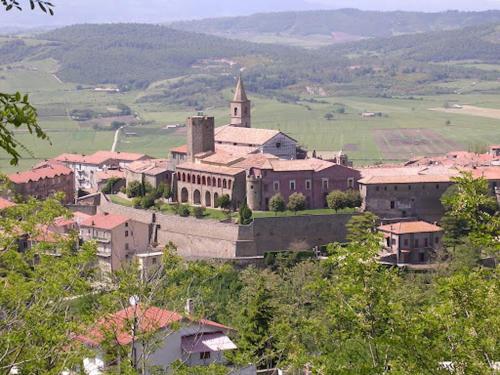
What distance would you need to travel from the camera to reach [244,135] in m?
52.4

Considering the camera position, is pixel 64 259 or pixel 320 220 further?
pixel 320 220

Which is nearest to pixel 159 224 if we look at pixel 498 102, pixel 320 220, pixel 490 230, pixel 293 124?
pixel 320 220

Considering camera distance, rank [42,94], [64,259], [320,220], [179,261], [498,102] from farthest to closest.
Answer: [42,94], [498,102], [320,220], [179,261], [64,259]

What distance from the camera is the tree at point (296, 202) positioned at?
4438 centimetres

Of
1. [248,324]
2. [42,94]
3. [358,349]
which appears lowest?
[42,94]

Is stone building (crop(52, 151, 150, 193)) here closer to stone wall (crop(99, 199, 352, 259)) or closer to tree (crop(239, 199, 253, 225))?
stone wall (crop(99, 199, 352, 259))

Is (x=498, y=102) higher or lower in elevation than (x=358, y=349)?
lower

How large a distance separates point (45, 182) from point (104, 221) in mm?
10842

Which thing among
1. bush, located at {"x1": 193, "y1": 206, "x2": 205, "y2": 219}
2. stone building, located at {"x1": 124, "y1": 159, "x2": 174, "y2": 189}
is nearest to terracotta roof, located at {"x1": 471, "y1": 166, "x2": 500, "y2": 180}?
bush, located at {"x1": 193, "y1": 206, "x2": 205, "y2": 219}

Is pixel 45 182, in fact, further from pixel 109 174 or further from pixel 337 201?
pixel 337 201

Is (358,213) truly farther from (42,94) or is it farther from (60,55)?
(60,55)

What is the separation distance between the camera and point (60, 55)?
188m

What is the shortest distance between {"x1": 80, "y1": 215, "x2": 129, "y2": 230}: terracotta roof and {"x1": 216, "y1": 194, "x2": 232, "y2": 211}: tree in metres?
4.06

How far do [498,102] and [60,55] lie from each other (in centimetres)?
8451
